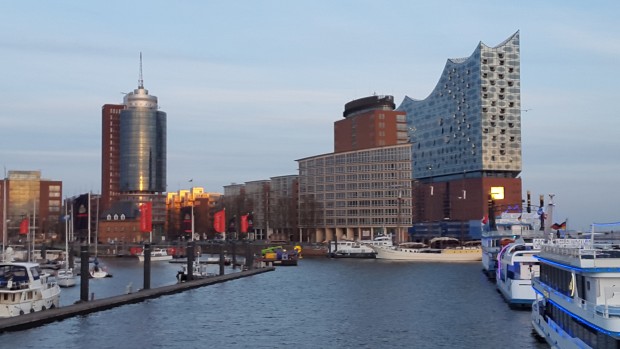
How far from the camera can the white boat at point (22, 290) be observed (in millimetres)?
61906

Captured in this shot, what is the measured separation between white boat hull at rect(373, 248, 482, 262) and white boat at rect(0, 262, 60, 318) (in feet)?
403

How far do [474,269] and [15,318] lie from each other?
103m

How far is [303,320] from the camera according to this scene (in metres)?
68.8

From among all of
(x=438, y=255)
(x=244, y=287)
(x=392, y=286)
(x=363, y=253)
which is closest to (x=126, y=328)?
(x=244, y=287)

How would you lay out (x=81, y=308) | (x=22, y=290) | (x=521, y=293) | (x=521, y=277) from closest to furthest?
(x=22, y=290)
(x=81, y=308)
(x=521, y=277)
(x=521, y=293)

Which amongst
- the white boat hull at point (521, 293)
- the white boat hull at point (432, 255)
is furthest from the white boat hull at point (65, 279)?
the white boat hull at point (432, 255)

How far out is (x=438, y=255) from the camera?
179 meters

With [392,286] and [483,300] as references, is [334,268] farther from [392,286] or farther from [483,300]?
[483,300]

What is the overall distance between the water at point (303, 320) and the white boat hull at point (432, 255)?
232ft

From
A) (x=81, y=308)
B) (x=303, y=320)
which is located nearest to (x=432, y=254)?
(x=303, y=320)

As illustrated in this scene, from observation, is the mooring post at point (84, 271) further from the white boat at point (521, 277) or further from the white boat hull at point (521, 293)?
the white boat hull at point (521, 293)

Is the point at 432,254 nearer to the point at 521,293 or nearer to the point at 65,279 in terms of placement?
the point at 65,279

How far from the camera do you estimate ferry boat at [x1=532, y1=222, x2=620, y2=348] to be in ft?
104

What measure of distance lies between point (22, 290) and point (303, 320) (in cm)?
2388
